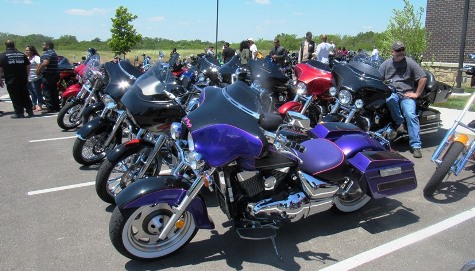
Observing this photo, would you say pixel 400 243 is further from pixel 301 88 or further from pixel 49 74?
pixel 49 74

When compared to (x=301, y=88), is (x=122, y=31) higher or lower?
higher

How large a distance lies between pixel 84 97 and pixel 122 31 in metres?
22.6

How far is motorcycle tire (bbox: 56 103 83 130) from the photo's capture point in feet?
Answer: 26.2

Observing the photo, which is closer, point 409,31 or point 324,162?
point 324,162

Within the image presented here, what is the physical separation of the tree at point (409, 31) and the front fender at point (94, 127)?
10304 millimetres

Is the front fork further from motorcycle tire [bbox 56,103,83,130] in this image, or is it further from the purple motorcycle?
motorcycle tire [bbox 56,103,83,130]

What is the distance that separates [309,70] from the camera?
20.0 ft

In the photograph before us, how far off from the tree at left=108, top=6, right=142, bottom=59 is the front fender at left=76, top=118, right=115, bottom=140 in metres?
24.8

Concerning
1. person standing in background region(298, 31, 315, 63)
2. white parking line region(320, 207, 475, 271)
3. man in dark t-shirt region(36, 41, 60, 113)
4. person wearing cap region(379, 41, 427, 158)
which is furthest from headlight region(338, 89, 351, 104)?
person standing in background region(298, 31, 315, 63)

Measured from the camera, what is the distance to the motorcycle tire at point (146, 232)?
118 inches

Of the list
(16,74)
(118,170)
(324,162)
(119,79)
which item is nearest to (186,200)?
(324,162)

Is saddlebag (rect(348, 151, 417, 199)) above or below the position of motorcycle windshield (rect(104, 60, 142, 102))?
below

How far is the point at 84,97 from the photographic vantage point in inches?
314

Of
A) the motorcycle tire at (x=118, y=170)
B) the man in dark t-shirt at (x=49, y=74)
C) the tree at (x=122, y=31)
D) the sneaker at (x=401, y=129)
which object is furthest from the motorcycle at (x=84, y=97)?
the tree at (x=122, y=31)
